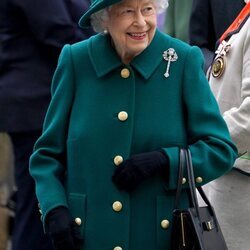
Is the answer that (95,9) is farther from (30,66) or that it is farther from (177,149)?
(30,66)

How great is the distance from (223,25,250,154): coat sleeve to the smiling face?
592 mm

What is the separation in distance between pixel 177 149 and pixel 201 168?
0.34ft

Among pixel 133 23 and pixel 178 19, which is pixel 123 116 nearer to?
pixel 133 23

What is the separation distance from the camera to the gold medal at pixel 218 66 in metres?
3.42

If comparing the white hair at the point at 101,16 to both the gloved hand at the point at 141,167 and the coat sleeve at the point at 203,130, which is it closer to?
the coat sleeve at the point at 203,130

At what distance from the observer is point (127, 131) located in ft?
9.29

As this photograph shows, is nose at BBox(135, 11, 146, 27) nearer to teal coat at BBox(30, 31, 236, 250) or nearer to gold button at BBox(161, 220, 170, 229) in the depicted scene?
teal coat at BBox(30, 31, 236, 250)

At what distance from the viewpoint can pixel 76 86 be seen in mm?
2920

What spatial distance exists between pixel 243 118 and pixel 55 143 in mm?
791

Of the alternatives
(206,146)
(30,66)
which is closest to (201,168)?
(206,146)

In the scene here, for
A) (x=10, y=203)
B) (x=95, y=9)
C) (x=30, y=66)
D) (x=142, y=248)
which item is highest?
(x=95, y=9)

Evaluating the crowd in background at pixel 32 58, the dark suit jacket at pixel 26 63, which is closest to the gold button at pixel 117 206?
the crowd in background at pixel 32 58

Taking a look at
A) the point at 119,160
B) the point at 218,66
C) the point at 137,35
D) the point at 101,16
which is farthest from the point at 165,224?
the point at 218,66

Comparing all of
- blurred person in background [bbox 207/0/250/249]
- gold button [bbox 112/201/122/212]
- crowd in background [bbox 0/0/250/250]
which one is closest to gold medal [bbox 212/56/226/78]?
blurred person in background [bbox 207/0/250/249]
